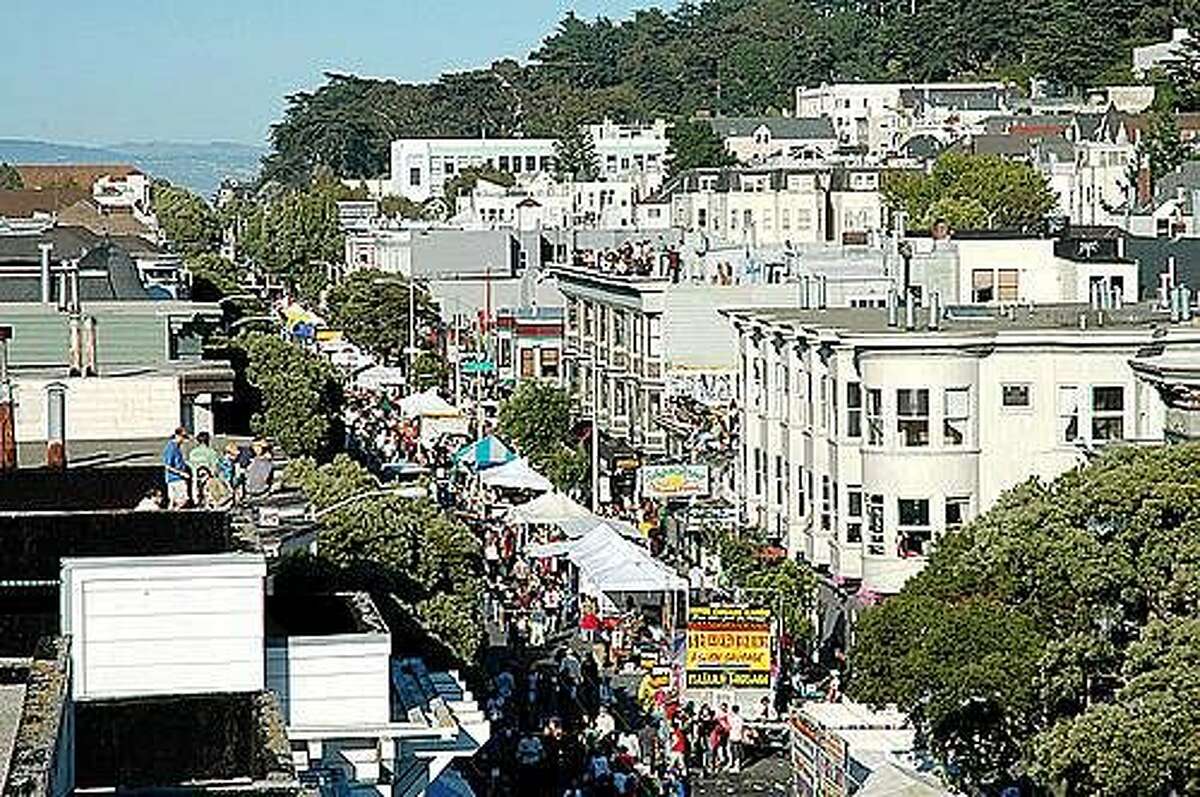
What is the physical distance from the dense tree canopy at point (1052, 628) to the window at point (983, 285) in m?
33.7

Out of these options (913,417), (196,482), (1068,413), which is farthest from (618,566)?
(196,482)

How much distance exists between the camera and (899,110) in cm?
18188

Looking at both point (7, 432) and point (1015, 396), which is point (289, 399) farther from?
point (7, 432)

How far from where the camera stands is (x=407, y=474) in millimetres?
58781

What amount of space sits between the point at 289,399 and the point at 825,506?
43.4ft

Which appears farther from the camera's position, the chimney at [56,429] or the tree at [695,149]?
the tree at [695,149]

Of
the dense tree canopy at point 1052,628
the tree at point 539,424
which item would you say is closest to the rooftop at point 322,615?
the dense tree canopy at point 1052,628

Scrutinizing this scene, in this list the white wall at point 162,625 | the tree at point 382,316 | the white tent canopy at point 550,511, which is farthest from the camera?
the tree at point 382,316

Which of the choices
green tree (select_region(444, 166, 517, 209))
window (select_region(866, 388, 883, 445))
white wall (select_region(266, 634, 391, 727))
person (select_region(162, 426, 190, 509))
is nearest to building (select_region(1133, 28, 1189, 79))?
green tree (select_region(444, 166, 517, 209))

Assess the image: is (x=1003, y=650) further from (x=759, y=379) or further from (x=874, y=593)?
(x=759, y=379)

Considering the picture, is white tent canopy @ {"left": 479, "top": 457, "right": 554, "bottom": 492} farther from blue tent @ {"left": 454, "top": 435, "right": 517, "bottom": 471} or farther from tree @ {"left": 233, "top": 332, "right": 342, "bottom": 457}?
tree @ {"left": 233, "top": 332, "right": 342, "bottom": 457}

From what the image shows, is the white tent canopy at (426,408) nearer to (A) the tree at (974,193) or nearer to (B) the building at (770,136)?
(A) the tree at (974,193)

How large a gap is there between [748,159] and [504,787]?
141968mm

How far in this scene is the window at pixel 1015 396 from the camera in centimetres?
3941
